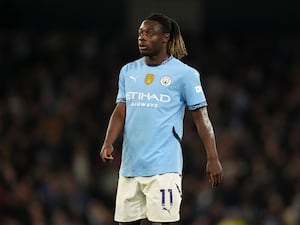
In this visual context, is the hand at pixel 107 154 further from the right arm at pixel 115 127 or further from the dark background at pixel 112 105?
the dark background at pixel 112 105

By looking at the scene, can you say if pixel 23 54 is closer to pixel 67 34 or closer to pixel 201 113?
pixel 67 34

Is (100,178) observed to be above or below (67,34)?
below

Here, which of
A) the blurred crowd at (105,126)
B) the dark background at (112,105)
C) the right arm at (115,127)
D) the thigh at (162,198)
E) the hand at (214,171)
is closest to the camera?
the hand at (214,171)

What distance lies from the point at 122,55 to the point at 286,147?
4.41m

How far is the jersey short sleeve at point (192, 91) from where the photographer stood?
7207 millimetres

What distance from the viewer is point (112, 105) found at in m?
16.1

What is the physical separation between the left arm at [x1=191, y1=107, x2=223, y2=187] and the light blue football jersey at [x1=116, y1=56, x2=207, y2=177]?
0.24 feet

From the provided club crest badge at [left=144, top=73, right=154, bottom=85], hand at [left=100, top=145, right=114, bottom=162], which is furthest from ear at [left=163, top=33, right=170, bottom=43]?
hand at [left=100, top=145, right=114, bottom=162]

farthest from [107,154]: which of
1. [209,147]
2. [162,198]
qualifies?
[209,147]

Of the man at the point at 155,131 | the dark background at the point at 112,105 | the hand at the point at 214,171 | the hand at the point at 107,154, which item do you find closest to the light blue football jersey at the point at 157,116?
the man at the point at 155,131

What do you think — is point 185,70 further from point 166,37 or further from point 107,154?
point 107,154

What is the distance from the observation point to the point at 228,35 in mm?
19906

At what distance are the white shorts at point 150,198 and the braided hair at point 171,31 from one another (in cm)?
85

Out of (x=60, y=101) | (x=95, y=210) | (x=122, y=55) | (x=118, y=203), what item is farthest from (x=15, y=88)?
(x=118, y=203)
